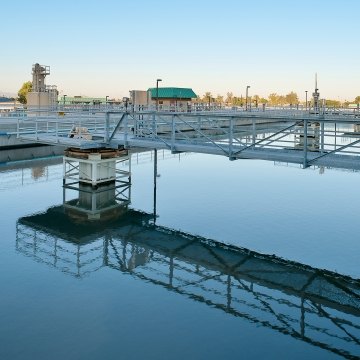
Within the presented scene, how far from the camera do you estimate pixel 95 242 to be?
49.8 feet

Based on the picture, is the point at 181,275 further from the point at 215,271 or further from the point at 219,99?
the point at 219,99

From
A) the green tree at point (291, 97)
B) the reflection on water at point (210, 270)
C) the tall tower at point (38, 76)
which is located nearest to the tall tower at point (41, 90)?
the tall tower at point (38, 76)

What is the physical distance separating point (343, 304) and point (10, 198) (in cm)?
1407

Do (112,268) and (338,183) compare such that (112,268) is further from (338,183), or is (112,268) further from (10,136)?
(10,136)

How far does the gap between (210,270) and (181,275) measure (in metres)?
0.89

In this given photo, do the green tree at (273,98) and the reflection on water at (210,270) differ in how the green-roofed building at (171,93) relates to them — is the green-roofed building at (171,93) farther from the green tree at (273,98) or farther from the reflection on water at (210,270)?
the green tree at (273,98)

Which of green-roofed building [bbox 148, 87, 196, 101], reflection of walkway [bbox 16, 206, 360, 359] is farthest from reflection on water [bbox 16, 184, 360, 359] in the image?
green-roofed building [bbox 148, 87, 196, 101]

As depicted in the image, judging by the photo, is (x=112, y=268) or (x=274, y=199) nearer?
(x=112, y=268)

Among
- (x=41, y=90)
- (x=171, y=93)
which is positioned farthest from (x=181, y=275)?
(x=171, y=93)

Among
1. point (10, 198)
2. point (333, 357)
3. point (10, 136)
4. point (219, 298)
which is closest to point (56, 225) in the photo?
point (10, 198)

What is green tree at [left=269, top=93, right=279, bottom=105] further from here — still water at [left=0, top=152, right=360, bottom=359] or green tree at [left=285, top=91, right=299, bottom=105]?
still water at [left=0, top=152, right=360, bottom=359]

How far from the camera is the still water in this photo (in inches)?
360

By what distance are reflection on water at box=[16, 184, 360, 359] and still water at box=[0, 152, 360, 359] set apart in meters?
0.04

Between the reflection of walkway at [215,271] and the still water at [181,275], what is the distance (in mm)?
34
